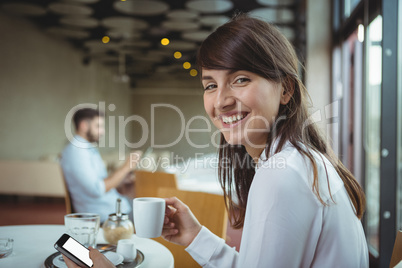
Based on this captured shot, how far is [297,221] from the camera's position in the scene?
720 mm

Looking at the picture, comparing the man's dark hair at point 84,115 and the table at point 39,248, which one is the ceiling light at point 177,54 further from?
the table at point 39,248

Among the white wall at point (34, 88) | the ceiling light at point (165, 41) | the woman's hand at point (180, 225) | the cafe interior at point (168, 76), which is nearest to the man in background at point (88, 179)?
the cafe interior at point (168, 76)

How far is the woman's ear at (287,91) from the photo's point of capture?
0.97 meters

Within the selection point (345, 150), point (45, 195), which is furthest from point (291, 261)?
point (45, 195)

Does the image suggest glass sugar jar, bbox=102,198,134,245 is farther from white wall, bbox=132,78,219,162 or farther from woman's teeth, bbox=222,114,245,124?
white wall, bbox=132,78,219,162

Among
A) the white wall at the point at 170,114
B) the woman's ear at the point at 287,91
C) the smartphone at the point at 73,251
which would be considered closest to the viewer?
the smartphone at the point at 73,251

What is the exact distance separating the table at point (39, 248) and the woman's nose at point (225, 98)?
1.68 ft

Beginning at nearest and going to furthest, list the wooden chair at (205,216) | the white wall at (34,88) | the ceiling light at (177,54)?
the wooden chair at (205,216) → the white wall at (34,88) → the ceiling light at (177,54)

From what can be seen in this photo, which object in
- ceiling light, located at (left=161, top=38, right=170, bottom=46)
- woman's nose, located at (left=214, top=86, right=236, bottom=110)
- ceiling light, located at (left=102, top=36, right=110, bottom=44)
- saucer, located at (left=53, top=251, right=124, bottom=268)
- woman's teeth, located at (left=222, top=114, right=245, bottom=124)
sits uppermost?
ceiling light, located at (left=102, top=36, right=110, bottom=44)

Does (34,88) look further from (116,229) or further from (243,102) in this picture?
(243,102)

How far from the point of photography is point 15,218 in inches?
182

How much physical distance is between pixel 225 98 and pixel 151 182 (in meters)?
1.88

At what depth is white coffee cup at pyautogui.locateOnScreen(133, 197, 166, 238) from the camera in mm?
1051

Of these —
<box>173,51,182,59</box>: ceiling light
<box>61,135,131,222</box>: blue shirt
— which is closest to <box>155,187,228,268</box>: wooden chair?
<box>61,135,131,222</box>: blue shirt
